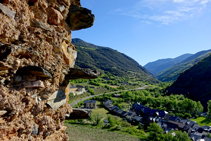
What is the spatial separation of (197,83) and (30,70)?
13278cm

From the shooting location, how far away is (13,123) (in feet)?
13.8

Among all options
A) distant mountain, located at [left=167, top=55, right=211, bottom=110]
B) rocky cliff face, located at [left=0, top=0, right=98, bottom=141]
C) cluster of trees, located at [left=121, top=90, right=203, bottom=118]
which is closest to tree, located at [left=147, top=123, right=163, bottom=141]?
cluster of trees, located at [left=121, top=90, right=203, bottom=118]

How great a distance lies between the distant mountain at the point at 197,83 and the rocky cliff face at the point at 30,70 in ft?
346

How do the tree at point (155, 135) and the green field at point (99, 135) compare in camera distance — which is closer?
the green field at point (99, 135)

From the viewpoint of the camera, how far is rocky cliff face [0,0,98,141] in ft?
13.6

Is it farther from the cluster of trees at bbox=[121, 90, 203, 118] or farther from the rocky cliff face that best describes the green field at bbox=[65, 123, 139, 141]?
the cluster of trees at bbox=[121, 90, 203, 118]

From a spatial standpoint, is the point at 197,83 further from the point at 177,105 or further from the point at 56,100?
the point at 56,100

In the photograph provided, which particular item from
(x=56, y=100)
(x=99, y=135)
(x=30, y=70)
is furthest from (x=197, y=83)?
(x=30, y=70)

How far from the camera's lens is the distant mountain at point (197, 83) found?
9698 centimetres

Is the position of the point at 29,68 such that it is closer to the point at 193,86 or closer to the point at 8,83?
the point at 8,83

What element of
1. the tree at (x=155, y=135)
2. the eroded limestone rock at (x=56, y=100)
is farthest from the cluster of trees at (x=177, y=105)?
the eroded limestone rock at (x=56, y=100)

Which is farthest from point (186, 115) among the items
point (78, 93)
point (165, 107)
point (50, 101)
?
point (50, 101)

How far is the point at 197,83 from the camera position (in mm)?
111125

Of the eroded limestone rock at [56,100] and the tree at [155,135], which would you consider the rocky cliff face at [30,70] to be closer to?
the eroded limestone rock at [56,100]
